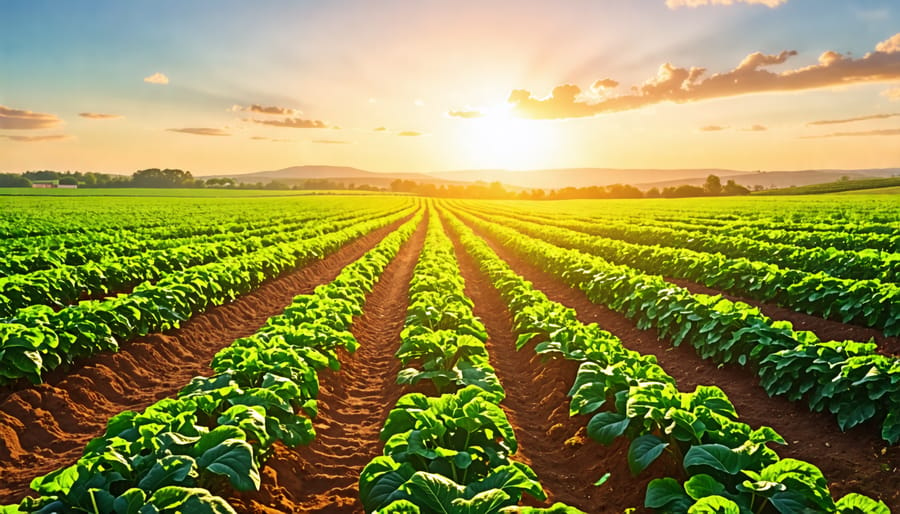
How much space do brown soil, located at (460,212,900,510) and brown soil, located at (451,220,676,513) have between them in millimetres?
339

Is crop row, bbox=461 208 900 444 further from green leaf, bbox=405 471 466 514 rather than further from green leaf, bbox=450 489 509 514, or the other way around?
green leaf, bbox=405 471 466 514

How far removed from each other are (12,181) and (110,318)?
546 ft

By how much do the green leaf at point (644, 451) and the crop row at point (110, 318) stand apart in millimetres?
7921

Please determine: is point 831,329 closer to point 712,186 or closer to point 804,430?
point 804,430

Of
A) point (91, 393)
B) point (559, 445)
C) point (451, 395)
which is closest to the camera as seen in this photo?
point (451, 395)

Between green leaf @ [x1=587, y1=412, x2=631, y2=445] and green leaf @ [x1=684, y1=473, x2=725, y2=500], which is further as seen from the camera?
green leaf @ [x1=587, y1=412, x2=631, y2=445]

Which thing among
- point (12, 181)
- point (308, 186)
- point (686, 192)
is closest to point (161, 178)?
point (12, 181)

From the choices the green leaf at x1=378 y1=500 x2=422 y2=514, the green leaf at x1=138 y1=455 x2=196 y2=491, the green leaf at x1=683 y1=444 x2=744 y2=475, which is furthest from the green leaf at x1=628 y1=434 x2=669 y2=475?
the green leaf at x1=138 y1=455 x2=196 y2=491

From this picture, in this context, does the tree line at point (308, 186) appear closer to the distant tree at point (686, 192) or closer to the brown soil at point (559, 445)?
the distant tree at point (686, 192)

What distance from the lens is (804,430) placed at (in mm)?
6762

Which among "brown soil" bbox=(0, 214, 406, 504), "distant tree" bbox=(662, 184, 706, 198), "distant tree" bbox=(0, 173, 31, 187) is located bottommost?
"brown soil" bbox=(0, 214, 406, 504)

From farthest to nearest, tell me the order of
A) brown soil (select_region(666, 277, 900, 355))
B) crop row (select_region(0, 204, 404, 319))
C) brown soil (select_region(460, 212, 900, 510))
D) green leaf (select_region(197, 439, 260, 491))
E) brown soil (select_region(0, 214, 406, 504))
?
1. crop row (select_region(0, 204, 404, 319))
2. brown soil (select_region(666, 277, 900, 355))
3. brown soil (select_region(0, 214, 406, 504))
4. brown soil (select_region(460, 212, 900, 510))
5. green leaf (select_region(197, 439, 260, 491))

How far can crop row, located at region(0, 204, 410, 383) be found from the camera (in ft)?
24.6

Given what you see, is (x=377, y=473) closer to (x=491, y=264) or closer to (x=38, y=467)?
(x=38, y=467)
